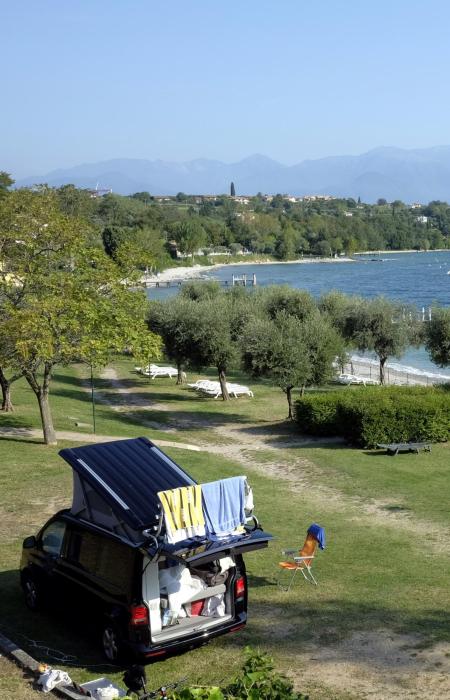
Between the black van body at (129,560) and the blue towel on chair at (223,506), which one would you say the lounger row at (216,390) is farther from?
the blue towel on chair at (223,506)

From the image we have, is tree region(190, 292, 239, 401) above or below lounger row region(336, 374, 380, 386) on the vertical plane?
above

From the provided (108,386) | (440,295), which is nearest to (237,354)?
(108,386)

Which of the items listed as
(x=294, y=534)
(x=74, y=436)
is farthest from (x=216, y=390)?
(x=294, y=534)

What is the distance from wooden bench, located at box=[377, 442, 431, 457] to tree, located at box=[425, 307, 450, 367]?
15.0m

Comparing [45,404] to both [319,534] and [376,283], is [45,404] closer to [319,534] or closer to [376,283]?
[319,534]

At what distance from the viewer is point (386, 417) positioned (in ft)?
90.2

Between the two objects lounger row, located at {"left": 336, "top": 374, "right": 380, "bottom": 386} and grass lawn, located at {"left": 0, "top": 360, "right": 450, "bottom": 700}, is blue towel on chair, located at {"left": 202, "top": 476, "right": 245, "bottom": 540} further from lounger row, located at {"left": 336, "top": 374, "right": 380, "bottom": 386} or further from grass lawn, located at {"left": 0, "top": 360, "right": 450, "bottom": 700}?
lounger row, located at {"left": 336, "top": 374, "right": 380, "bottom": 386}

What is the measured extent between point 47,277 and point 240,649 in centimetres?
1615

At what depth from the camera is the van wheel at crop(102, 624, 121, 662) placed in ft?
31.6

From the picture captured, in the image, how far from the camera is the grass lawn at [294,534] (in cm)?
1021

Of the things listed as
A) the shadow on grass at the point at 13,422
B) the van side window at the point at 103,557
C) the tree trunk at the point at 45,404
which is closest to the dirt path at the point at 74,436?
the shadow on grass at the point at 13,422

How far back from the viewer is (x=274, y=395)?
42250 millimetres

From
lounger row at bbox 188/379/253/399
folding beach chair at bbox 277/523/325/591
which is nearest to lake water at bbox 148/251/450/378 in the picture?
lounger row at bbox 188/379/253/399

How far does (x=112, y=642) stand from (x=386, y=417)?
1902 cm
